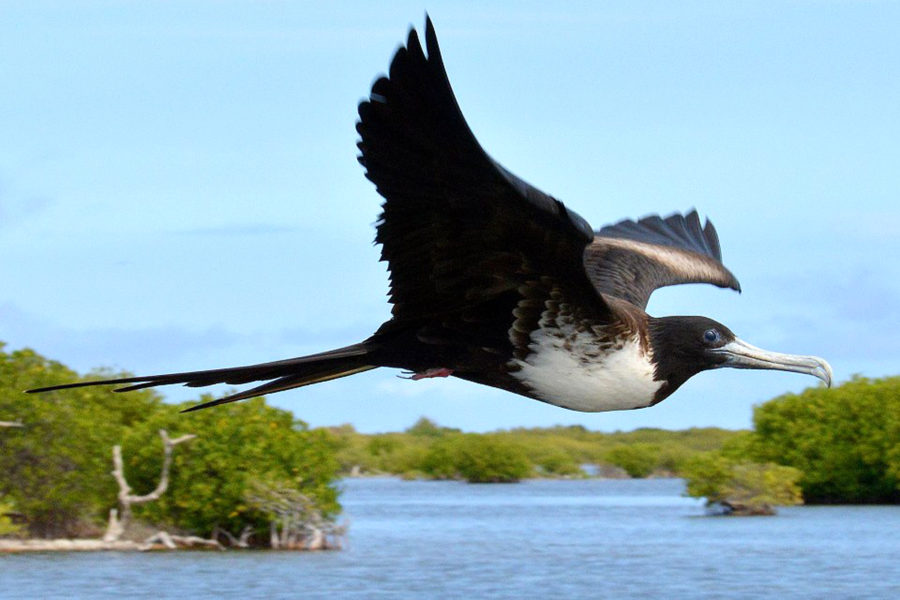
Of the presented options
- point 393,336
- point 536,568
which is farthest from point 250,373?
point 536,568

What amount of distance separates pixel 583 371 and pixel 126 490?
17590mm

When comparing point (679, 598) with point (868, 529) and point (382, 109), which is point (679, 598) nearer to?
point (868, 529)

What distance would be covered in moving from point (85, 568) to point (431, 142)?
21619 millimetres

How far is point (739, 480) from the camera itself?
3850cm

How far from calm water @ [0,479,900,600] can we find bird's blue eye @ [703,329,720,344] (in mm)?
18368

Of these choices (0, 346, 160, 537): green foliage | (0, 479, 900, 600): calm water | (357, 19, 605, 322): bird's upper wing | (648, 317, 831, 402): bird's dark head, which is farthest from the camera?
(0, 479, 900, 600): calm water

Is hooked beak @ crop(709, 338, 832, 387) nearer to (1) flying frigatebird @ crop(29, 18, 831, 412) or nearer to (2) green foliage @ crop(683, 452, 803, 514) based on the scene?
(1) flying frigatebird @ crop(29, 18, 831, 412)

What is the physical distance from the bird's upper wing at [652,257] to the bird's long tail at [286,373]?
3.97ft

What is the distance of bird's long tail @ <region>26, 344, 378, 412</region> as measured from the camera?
5.50 m

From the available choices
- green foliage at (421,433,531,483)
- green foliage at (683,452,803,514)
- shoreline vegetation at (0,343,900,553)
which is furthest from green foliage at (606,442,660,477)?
shoreline vegetation at (0,343,900,553)

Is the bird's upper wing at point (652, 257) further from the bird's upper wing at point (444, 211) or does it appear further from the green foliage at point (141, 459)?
the green foliage at point (141, 459)

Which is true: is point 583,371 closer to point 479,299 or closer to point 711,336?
point 479,299

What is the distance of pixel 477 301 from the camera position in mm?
5562

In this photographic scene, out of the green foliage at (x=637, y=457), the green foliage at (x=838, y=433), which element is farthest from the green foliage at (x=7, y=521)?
the green foliage at (x=637, y=457)
